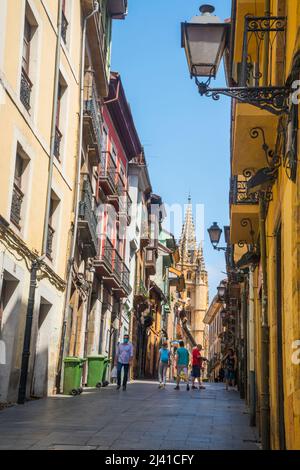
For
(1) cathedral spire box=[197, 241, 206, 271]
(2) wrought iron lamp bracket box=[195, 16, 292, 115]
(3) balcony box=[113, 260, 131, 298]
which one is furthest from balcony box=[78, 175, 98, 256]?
(1) cathedral spire box=[197, 241, 206, 271]

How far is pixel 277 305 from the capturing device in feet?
27.2

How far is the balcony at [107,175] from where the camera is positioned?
25.2 metres

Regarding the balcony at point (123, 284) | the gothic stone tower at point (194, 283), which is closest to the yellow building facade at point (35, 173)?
the balcony at point (123, 284)

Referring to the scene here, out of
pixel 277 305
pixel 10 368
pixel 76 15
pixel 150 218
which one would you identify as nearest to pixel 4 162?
pixel 10 368

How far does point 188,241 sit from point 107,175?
10079 centimetres

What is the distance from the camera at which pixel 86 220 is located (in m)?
20.4

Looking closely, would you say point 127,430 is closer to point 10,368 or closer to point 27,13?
point 10,368

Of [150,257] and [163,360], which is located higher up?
[150,257]

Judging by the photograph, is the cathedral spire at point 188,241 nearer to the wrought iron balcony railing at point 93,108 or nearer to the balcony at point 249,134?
the wrought iron balcony railing at point 93,108

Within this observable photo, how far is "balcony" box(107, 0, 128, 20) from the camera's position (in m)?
25.8

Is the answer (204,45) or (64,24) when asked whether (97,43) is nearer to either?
(64,24)

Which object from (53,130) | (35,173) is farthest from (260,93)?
(53,130)

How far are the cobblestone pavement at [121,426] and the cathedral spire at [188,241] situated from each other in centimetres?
10738

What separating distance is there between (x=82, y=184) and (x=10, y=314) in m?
7.46
